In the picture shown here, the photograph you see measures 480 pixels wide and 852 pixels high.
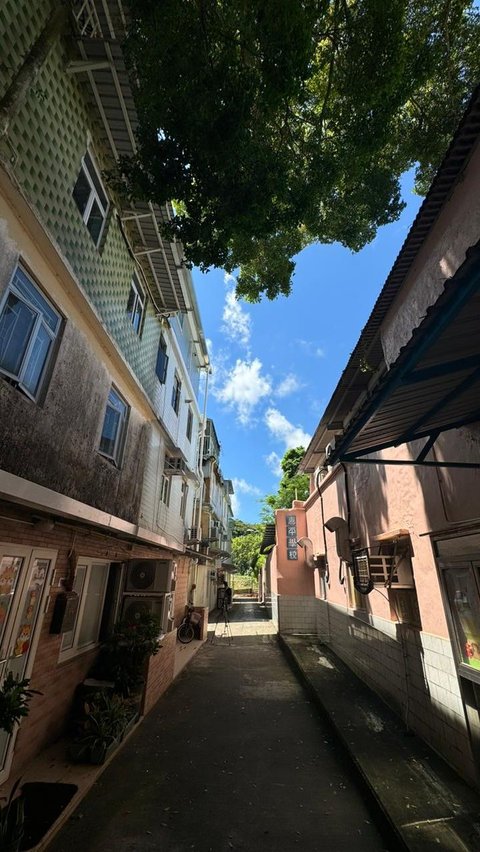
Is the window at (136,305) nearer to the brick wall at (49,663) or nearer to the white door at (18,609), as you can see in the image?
the brick wall at (49,663)

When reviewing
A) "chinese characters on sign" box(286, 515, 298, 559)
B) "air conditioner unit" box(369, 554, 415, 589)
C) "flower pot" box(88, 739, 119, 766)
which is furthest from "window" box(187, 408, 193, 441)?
"flower pot" box(88, 739, 119, 766)

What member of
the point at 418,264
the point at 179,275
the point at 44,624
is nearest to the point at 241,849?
the point at 44,624

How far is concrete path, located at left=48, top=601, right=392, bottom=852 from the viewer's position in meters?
3.08

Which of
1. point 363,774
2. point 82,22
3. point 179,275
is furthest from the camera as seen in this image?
point 179,275

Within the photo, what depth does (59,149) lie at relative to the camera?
14.7 feet

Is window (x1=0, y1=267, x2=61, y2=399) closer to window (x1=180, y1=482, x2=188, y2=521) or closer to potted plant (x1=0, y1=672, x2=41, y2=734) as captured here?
potted plant (x1=0, y1=672, x2=41, y2=734)

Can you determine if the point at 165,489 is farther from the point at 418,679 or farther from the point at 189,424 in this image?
the point at 418,679

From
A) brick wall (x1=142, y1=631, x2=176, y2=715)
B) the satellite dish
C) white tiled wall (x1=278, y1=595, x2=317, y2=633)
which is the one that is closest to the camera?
brick wall (x1=142, y1=631, x2=176, y2=715)

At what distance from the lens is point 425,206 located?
4551mm

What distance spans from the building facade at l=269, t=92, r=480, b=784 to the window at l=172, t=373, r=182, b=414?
5.30 metres

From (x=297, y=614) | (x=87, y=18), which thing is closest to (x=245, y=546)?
(x=297, y=614)

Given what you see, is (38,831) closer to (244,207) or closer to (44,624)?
Result: (44,624)

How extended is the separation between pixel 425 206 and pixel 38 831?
772cm

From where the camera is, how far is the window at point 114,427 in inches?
247
